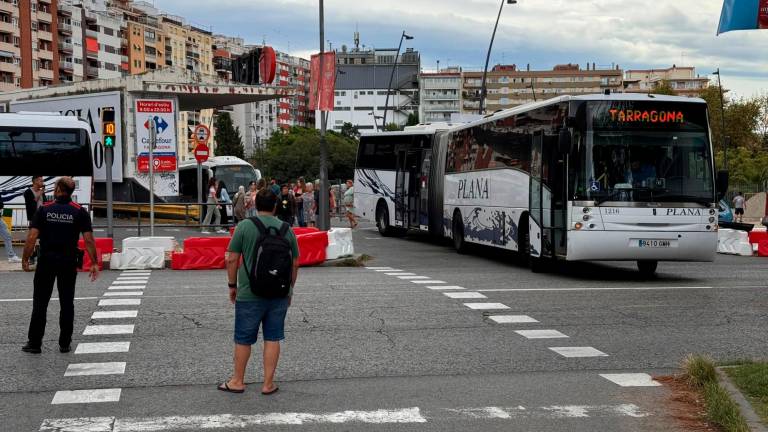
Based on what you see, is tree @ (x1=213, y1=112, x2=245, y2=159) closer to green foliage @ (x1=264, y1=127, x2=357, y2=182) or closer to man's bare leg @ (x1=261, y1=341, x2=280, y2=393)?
green foliage @ (x1=264, y1=127, x2=357, y2=182)

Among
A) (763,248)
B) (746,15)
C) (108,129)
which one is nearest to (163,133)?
(108,129)

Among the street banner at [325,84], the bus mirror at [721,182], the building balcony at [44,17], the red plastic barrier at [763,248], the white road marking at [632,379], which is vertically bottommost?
the red plastic barrier at [763,248]

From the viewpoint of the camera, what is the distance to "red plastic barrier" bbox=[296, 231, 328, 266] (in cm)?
A: 2205

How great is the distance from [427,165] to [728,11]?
18.1 m

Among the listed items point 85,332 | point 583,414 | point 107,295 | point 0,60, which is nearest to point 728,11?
point 583,414

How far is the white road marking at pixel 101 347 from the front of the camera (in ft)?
34.2

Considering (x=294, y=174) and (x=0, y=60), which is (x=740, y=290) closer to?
(x=0, y=60)

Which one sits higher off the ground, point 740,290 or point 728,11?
point 728,11

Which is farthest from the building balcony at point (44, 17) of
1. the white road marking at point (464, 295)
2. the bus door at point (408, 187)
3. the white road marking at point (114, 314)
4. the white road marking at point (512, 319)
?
the white road marking at point (512, 319)

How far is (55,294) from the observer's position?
1585 cm

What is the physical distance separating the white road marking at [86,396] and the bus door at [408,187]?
2335 centimetres

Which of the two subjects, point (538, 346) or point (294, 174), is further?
point (294, 174)

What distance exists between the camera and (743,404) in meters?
7.33

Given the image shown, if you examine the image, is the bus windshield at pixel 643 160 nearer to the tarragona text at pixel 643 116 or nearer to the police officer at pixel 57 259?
the tarragona text at pixel 643 116
